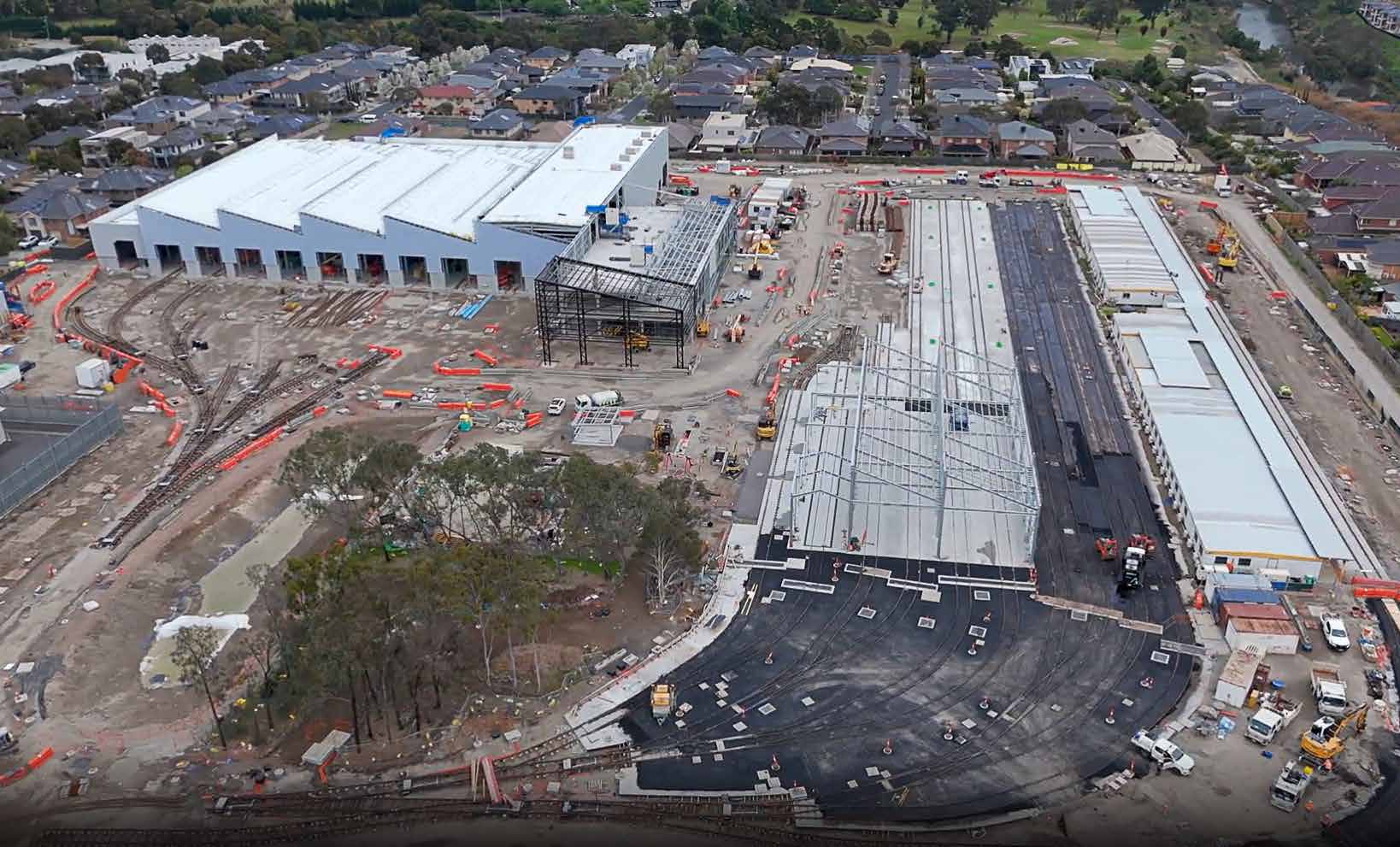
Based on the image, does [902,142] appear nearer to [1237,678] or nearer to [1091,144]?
[1091,144]

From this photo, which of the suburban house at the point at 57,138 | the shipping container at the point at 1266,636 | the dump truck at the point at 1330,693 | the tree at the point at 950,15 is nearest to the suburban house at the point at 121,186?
the suburban house at the point at 57,138

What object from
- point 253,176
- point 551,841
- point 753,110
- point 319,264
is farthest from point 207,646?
point 753,110

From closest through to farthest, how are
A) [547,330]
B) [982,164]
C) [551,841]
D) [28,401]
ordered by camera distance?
1. [551,841]
2. [28,401]
3. [547,330]
4. [982,164]

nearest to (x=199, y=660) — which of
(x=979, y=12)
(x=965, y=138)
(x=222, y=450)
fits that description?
(x=222, y=450)

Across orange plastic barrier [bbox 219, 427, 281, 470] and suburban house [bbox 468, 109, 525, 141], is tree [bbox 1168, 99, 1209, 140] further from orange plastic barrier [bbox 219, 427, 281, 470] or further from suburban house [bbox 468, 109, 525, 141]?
orange plastic barrier [bbox 219, 427, 281, 470]

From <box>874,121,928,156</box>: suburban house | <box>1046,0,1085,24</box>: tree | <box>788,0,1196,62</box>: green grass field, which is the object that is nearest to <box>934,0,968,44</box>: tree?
<box>788,0,1196,62</box>: green grass field

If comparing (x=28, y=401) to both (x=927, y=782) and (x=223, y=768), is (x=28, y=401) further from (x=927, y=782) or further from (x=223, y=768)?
(x=927, y=782)
